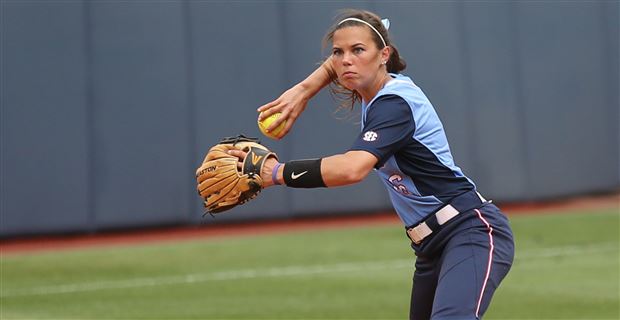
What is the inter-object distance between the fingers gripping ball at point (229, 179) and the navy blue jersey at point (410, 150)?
41cm

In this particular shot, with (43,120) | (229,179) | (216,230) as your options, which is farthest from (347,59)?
(216,230)

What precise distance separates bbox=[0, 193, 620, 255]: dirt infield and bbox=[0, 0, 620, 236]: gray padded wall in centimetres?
14

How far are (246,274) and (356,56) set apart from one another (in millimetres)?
5639

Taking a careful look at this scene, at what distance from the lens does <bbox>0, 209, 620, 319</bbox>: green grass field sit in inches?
314

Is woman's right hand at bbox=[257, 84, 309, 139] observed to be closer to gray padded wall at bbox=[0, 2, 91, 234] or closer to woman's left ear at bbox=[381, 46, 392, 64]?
woman's left ear at bbox=[381, 46, 392, 64]

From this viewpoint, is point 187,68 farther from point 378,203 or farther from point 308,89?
point 308,89

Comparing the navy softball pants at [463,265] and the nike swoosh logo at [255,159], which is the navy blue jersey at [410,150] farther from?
the nike swoosh logo at [255,159]

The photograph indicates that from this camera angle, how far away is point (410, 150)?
14.3 feet

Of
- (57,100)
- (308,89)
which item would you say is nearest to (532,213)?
(57,100)

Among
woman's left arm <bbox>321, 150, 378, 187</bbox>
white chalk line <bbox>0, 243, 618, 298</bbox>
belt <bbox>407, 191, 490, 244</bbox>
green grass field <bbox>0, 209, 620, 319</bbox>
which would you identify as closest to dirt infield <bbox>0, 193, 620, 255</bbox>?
green grass field <bbox>0, 209, 620, 319</bbox>

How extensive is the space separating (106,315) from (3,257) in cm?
382

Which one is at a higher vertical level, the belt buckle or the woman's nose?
the woman's nose

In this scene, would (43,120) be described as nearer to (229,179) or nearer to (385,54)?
(385,54)

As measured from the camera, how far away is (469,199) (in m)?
4.50
